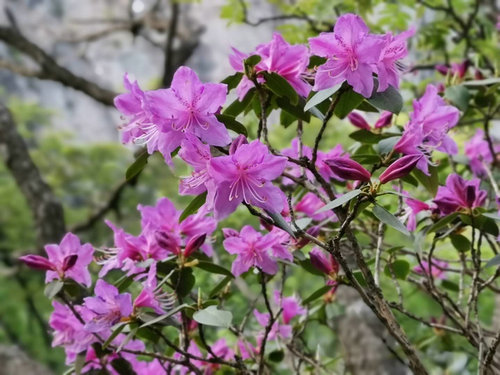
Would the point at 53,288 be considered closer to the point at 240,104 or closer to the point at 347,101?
the point at 240,104

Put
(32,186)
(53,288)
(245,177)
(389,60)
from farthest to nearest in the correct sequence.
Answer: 1. (32,186)
2. (53,288)
3. (389,60)
4. (245,177)

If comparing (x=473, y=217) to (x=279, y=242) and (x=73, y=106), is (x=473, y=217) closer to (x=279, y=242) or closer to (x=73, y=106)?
(x=279, y=242)

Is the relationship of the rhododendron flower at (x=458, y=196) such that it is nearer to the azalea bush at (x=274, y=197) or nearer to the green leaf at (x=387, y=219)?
the azalea bush at (x=274, y=197)

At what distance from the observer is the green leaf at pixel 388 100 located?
789 millimetres

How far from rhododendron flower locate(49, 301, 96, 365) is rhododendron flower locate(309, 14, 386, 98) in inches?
24.3

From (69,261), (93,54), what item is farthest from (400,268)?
(93,54)

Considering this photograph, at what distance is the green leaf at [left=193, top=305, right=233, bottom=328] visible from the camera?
0.84 meters

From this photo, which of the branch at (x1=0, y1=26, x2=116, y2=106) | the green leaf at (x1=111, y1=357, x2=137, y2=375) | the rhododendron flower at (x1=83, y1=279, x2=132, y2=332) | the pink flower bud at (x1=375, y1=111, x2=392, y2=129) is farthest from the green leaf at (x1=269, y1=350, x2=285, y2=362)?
the branch at (x1=0, y1=26, x2=116, y2=106)

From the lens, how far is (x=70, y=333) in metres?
1.09

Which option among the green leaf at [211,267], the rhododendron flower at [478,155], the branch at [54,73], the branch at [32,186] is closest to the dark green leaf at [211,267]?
the green leaf at [211,267]

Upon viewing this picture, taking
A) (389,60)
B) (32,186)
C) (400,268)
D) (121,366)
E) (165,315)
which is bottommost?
(32,186)

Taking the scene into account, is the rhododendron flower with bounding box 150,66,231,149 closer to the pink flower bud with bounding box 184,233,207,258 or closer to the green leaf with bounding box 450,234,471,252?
the pink flower bud with bounding box 184,233,207,258

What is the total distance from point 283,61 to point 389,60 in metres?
0.15

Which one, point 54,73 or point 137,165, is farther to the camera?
point 54,73
